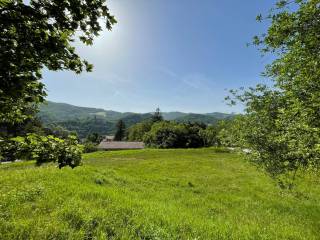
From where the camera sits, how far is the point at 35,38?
5.57 m

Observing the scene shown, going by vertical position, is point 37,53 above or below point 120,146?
above

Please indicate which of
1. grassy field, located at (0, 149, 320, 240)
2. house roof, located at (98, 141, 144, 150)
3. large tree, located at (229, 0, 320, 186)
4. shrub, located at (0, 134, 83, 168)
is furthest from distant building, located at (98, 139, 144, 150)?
shrub, located at (0, 134, 83, 168)

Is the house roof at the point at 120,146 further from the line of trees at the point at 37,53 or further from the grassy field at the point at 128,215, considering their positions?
the line of trees at the point at 37,53

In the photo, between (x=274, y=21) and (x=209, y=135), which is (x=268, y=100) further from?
(x=209, y=135)

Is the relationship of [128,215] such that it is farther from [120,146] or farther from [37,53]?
[120,146]

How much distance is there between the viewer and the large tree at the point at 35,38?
17.6 feet

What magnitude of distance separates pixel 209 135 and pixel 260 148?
9956cm

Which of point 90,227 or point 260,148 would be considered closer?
point 90,227

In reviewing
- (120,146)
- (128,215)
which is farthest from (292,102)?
(120,146)

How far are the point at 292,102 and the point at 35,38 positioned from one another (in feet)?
33.5

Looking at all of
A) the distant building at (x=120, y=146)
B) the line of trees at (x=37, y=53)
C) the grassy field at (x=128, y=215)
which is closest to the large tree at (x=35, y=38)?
the line of trees at (x=37, y=53)

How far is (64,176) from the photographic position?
60.5 ft

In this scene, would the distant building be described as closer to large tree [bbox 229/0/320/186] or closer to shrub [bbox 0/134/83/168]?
large tree [bbox 229/0/320/186]

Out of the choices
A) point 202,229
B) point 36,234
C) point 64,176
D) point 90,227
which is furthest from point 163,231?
point 64,176
